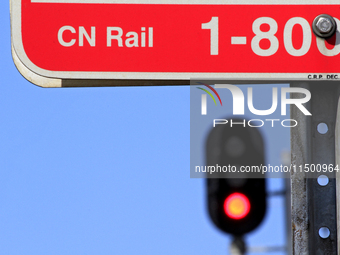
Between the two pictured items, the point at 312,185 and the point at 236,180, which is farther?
the point at 236,180

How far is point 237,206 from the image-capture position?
1.88 metres

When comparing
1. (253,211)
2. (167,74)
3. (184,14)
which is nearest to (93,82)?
(167,74)

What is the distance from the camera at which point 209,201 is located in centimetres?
196

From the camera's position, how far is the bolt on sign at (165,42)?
1807 millimetres

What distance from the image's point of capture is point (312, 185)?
1.79 m

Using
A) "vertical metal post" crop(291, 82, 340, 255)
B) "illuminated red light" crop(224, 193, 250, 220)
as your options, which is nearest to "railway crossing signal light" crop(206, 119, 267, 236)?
"illuminated red light" crop(224, 193, 250, 220)

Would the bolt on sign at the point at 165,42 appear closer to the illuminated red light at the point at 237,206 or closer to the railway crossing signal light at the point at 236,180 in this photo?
the railway crossing signal light at the point at 236,180

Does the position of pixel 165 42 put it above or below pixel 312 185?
above

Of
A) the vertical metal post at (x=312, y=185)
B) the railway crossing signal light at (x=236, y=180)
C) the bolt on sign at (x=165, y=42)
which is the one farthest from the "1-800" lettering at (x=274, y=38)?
the railway crossing signal light at (x=236, y=180)

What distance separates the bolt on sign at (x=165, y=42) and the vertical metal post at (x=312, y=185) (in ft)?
0.41

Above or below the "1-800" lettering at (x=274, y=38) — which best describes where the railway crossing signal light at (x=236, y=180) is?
below

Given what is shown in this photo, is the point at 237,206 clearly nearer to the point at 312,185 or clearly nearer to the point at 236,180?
the point at 236,180

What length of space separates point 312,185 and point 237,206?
9.7 inches

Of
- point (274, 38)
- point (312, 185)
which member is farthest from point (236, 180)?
point (274, 38)
